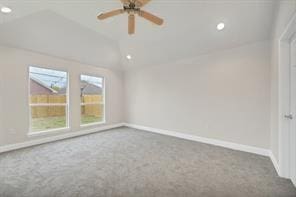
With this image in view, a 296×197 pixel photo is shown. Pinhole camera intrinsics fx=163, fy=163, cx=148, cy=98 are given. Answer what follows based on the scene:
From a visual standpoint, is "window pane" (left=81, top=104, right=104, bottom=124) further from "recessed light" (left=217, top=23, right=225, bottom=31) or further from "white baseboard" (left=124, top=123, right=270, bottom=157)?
"recessed light" (left=217, top=23, right=225, bottom=31)

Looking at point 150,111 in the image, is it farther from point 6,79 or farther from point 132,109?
point 6,79

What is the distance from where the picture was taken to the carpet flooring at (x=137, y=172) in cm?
224

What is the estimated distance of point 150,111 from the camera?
240 inches

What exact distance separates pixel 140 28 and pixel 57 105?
11.2 ft

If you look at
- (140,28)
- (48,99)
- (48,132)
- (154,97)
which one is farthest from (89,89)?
(140,28)

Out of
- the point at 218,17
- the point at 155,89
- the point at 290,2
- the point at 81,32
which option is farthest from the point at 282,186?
the point at 81,32

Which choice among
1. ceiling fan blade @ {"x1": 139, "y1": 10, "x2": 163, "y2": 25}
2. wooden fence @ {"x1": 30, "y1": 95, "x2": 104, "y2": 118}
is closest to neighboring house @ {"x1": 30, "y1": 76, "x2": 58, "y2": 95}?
wooden fence @ {"x1": 30, "y1": 95, "x2": 104, "y2": 118}

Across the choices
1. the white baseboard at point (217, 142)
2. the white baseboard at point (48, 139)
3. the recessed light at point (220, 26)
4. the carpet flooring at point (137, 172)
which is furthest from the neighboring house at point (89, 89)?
the recessed light at point (220, 26)

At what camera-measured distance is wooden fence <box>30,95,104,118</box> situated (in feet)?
15.1

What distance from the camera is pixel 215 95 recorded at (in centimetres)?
441

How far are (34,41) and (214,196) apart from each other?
4.91m

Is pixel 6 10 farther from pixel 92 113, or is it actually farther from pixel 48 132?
pixel 92 113

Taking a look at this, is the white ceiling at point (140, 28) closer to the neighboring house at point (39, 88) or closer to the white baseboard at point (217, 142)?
the neighboring house at point (39, 88)

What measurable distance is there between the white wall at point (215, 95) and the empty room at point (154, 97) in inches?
1.0
